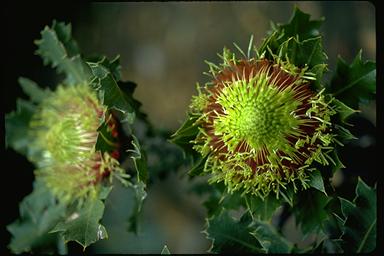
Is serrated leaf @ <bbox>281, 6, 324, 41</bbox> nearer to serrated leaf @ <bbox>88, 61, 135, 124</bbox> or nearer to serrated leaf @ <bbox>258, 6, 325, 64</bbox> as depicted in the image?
serrated leaf @ <bbox>258, 6, 325, 64</bbox>

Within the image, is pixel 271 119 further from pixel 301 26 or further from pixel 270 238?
pixel 270 238

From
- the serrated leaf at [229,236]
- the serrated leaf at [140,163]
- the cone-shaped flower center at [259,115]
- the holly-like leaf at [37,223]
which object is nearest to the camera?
the cone-shaped flower center at [259,115]

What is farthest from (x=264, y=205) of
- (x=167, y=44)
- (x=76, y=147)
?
(x=167, y=44)

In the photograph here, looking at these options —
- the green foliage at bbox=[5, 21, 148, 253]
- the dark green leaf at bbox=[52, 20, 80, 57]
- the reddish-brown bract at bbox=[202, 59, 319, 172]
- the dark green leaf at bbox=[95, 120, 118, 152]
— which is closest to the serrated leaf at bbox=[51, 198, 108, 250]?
the green foliage at bbox=[5, 21, 148, 253]

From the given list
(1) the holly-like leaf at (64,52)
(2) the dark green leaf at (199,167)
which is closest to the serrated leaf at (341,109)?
(2) the dark green leaf at (199,167)

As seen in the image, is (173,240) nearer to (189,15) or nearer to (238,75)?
(189,15)

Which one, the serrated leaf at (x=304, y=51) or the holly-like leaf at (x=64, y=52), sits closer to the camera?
the serrated leaf at (x=304, y=51)

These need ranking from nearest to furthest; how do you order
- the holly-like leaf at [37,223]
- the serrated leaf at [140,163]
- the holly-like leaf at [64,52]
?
1. the serrated leaf at [140,163]
2. the holly-like leaf at [64,52]
3. the holly-like leaf at [37,223]

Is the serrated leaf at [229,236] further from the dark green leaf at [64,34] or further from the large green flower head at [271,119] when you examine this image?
the dark green leaf at [64,34]
